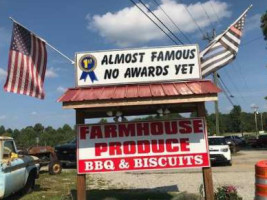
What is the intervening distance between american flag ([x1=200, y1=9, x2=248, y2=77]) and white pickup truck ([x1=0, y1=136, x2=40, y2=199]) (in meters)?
5.74

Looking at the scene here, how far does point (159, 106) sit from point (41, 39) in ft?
12.0

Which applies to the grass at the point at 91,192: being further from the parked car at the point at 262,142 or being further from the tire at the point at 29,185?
the parked car at the point at 262,142

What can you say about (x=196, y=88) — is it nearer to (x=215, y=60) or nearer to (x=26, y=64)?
(x=215, y=60)

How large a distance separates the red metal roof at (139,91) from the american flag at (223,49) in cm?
115

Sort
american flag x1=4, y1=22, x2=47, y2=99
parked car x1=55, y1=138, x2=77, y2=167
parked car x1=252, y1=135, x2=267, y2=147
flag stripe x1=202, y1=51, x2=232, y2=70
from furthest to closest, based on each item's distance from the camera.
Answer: parked car x1=252, y1=135, x2=267, y2=147
parked car x1=55, y1=138, x2=77, y2=167
flag stripe x1=202, y1=51, x2=232, y2=70
american flag x1=4, y1=22, x2=47, y2=99

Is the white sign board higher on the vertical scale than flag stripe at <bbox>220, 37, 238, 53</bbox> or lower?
lower

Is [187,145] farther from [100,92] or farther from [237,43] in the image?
[237,43]

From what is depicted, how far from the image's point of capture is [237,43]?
11.0 meters

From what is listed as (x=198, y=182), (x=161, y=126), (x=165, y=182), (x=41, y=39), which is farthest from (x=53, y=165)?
(x=161, y=126)

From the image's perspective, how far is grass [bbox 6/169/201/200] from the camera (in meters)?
11.3

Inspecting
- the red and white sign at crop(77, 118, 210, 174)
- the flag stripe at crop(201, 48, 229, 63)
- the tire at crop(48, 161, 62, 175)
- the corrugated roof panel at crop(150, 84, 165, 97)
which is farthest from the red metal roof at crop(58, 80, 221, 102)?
the tire at crop(48, 161, 62, 175)

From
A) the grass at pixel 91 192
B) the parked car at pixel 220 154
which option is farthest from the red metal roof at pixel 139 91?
the parked car at pixel 220 154

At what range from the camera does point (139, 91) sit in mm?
9516

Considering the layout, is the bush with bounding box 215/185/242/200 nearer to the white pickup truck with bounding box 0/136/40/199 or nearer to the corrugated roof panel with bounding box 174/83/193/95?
the corrugated roof panel with bounding box 174/83/193/95
